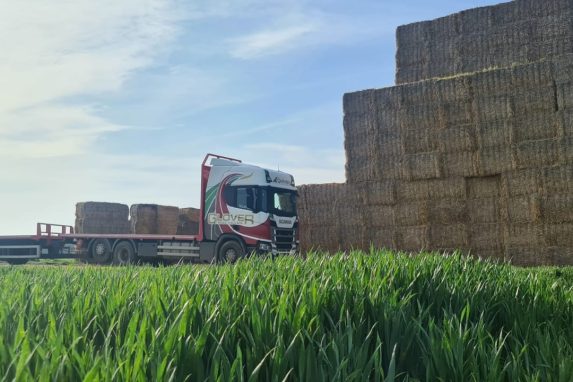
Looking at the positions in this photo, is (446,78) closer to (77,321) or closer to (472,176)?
(472,176)

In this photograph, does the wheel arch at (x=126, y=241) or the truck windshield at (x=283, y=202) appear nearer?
the truck windshield at (x=283, y=202)

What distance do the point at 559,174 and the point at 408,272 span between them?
37.4 ft

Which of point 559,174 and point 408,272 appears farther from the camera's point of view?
point 559,174

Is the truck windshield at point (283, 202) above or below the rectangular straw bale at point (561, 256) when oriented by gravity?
above

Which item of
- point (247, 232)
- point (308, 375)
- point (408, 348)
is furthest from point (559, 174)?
point (308, 375)

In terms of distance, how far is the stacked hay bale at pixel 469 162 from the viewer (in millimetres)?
16453

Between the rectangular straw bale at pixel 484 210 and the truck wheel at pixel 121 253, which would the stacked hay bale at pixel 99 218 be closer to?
the truck wheel at pixel 121 253

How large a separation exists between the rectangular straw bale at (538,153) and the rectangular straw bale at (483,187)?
86cm

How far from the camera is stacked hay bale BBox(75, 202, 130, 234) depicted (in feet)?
105

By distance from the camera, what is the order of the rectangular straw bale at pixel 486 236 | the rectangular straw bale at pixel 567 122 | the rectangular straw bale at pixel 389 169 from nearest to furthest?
1. the rectangular straw bale at pixel 567 122
2. the rectangular straw bale at pixel 486 236
3. the rectangular straw bale at pixel 389 169

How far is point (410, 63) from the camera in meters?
20.3

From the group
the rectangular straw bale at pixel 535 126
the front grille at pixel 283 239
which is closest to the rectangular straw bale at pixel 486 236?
the rectangular straw bale at pixel 535 126

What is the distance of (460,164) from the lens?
17.6m

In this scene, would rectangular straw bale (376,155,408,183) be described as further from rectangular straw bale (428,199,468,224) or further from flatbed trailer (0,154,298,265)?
flatbed trailer (0,154,298,265)
